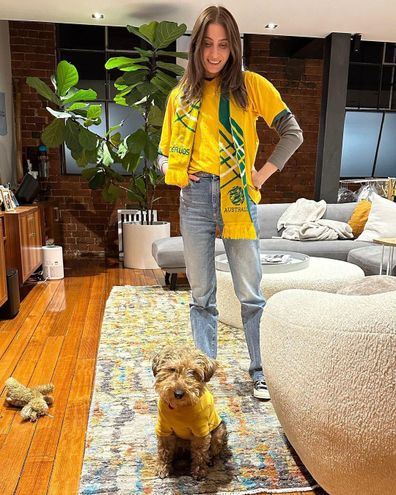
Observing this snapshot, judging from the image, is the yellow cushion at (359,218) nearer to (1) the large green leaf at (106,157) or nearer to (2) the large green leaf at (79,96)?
(1) the large green leaf at (106,157)

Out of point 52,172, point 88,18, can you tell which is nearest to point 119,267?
point 52,172

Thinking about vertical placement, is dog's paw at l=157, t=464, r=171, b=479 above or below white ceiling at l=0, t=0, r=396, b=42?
below

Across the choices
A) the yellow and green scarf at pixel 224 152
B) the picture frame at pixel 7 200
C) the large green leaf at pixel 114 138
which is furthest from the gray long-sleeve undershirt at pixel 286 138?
the large green leaf at pixel 114 138

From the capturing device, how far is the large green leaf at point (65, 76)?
3.99 meters

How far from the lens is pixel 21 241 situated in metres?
3.49

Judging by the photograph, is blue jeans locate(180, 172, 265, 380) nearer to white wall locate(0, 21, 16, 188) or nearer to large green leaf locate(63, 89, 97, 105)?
large green leaf locate(63, 89, 97, 105)

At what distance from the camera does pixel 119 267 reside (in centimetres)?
479

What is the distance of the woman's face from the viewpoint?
5.18ft

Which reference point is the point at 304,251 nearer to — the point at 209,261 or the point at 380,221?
the point at 380,221

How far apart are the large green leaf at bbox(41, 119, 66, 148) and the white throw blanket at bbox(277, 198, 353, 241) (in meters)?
2.21

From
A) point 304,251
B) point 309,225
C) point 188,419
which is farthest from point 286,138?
point 309,225

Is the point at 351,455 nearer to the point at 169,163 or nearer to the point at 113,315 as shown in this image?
the point at 169,163

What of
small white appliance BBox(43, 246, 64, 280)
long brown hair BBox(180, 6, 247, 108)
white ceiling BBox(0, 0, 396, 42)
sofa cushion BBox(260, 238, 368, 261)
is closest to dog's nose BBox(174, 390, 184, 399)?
long brown hair BBox(180, 6, 247, 108)

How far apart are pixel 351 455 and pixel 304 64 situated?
17.6ft
